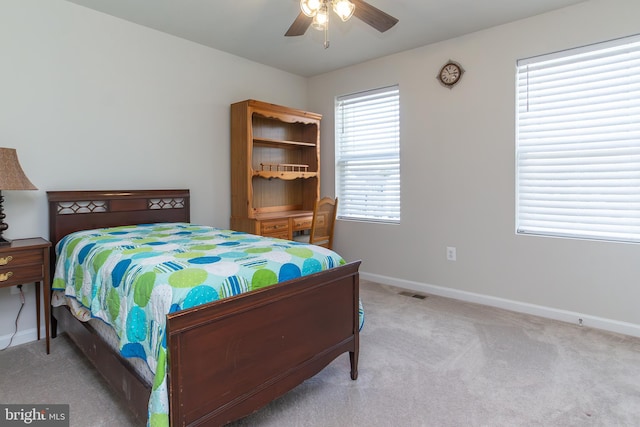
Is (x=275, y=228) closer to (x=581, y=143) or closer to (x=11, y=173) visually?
(x=11, y=173)

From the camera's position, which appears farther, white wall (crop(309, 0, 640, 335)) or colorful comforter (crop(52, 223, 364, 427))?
white wall (crop(309, 0, 640, 335))

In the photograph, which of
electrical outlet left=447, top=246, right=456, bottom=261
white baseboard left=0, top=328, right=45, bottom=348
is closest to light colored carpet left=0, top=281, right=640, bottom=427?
white baseboard left=0, top=328, right=45, bottom=348

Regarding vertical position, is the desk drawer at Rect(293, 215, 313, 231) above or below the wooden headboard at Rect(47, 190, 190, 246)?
below

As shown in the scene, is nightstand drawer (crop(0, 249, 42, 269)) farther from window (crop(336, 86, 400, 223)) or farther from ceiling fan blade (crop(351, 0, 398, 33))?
window (crop(336, 86, 400, 223))

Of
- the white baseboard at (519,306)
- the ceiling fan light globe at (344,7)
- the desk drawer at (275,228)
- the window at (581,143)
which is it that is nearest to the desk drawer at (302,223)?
the desk drawer at (275,228)

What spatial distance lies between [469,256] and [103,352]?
2947mm

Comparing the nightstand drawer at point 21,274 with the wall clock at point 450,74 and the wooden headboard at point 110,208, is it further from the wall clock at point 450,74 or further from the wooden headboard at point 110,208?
the wall clock at point 450,74

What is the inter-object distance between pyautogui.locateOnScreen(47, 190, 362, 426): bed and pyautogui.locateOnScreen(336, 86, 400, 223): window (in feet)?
6.76

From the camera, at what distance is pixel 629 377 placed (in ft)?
6.86

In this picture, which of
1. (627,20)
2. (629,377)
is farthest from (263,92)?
(629,377)

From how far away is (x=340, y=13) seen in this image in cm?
206

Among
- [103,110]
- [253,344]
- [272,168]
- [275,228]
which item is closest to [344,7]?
[253,344]

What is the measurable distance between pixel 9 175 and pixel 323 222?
8.08 ft

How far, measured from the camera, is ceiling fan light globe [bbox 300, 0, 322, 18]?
1958 mm
